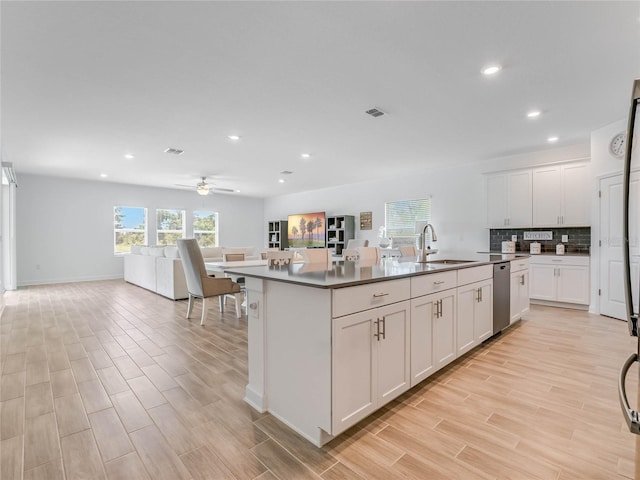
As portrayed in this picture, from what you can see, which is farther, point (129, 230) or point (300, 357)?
point (129, 230)

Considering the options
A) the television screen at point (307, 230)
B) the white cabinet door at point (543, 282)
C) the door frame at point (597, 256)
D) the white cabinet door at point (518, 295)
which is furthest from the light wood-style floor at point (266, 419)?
the television screen at point (307, 230)

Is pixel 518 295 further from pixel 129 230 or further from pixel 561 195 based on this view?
pixel 129 230

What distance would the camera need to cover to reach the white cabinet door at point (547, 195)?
4.94 m

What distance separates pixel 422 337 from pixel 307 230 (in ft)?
23.9

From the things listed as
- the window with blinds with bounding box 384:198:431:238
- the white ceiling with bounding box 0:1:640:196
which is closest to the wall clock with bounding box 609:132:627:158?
the white ceiling with bounding box 0:1:640:196

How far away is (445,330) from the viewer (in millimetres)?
2395

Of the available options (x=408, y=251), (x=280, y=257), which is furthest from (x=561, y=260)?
(x=280, y=257)

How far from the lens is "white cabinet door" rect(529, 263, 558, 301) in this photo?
4.82 metres

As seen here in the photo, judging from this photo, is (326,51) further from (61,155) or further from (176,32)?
(61,155)

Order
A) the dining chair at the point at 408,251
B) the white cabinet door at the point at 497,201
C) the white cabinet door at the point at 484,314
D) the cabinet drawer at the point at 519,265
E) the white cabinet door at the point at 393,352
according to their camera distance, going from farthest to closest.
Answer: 1. the white cabinet door at the point at 497,201
2. the dining chair at the point at 408,251
3. the cabinet drawer at the point at 519,265
4. the white cabinet door at the point at 484,314
5. the white cabinet door at the point at 393,352

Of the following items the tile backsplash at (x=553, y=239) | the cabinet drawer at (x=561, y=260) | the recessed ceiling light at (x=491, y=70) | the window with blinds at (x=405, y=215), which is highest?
the recessed ceiling light at (x=491, y=70)

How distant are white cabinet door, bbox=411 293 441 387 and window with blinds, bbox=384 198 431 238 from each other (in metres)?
4.66

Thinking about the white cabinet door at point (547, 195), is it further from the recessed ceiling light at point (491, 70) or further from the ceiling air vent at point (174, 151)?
the ceiling air vent at point (174, 151)

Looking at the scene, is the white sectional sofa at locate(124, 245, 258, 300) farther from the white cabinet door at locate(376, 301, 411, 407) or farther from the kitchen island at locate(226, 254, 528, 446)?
the white cabinet door at locate(376, 301, 411, 407)
